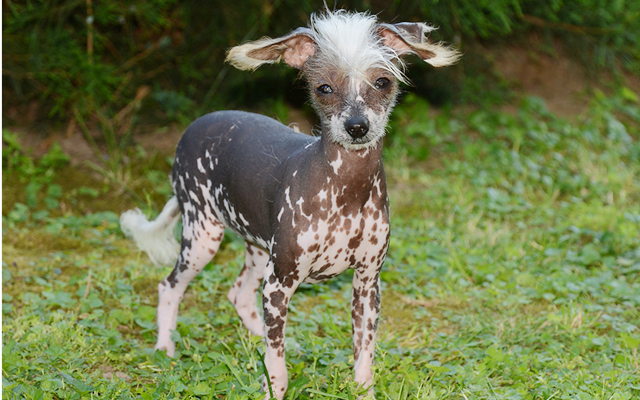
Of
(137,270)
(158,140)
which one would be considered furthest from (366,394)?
(158,140)

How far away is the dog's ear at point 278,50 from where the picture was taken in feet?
9.72

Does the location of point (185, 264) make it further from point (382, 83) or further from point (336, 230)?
point (382, 83)

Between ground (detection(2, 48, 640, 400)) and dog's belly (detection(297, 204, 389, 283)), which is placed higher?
dog's belly (detection(297, 204, 389, 283))

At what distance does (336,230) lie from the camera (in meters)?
2.93

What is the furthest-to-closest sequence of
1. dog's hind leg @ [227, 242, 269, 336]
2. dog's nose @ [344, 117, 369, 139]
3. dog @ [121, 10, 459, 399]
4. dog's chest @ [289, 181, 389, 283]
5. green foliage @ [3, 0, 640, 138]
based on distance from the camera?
green foliage @ [3, 0, 640, 138] → dog's hind leg @ [227, 242, 269, 336] → dog's chest @ [289, 181, 389, 283] → dog @ [121, 10, 459, 399] → dog's nose @ [344, 117, 369, 139]

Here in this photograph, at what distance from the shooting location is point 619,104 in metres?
7.85

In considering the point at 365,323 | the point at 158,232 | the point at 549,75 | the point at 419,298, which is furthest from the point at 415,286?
the point at 549,75

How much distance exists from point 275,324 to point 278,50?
117cm

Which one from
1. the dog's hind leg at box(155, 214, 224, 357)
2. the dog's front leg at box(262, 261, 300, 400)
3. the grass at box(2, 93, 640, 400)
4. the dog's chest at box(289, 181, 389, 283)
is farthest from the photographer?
the dog's hind leg at box(155, 214, 224, 357)

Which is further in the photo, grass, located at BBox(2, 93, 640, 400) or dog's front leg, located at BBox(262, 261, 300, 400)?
grass, located at BBox(2, 93, 640, 400)

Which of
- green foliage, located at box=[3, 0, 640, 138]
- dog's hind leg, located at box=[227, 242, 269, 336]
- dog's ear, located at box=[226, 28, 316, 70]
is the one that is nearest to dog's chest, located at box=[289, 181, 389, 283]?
dog's ear, located at box=[226, 28, 316, 70]

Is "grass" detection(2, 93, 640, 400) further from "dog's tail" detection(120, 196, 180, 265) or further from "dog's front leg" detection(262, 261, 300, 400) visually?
"dog's tail" detection(120, 196, 180, 265)

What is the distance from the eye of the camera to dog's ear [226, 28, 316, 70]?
2.96m

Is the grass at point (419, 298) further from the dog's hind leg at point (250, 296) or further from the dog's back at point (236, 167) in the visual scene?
the dog's back at point (236, 167)
